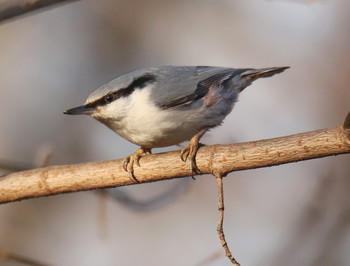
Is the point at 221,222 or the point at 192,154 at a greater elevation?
the point at 192,154

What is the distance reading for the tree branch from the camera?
8.07 feet

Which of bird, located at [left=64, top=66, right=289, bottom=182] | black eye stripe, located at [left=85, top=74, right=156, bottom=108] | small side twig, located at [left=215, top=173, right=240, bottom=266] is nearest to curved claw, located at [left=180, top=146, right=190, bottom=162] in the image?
bird, located at [left=64, top=66, right=289, bottom=182]

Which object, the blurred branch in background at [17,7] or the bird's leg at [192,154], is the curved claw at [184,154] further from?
the blurred branch in background at [17,7]

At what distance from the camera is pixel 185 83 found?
11.0 feet

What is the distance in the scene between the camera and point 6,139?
6055 millimetres

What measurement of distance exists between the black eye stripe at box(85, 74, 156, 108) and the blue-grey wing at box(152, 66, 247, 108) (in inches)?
2.5

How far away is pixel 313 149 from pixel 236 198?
110 inches

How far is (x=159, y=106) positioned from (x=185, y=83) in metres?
0.25

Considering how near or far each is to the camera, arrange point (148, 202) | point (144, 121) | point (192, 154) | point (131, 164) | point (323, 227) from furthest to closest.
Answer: point (323, 227), point (148, 202), point (144, 121), point (131, 164), point (192, 154)

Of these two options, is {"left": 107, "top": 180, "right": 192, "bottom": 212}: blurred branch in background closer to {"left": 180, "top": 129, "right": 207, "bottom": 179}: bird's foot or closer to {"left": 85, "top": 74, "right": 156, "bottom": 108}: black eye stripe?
{"left": 85, "top": 74, "right": 156, "bottom": 108}: black eye stripe

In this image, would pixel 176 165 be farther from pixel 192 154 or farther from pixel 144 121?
pixel 144 121

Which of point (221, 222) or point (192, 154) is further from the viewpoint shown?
point (192, 154)

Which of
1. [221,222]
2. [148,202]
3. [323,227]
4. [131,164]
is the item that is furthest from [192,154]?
[323,227]

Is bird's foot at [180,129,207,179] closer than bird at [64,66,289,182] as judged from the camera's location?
Yes
